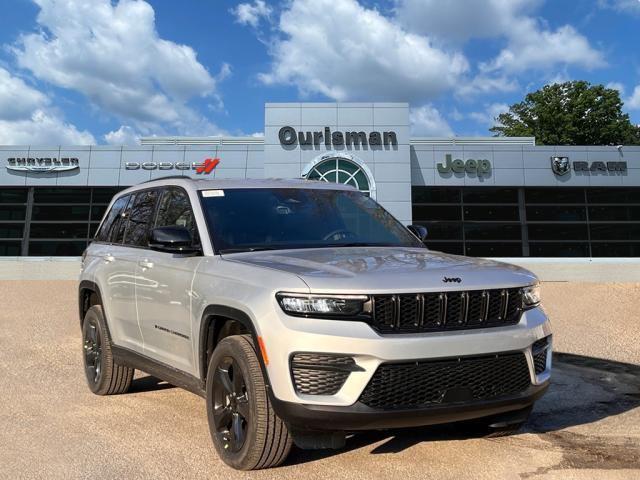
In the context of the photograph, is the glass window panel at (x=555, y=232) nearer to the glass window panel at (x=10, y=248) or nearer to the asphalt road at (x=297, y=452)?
the asphalt road at (x=297, y=452)

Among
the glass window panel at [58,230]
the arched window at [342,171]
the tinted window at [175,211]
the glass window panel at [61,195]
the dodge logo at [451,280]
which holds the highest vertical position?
the arched window at [342,171]

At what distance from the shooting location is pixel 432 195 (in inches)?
1172

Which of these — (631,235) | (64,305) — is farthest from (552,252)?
(64,305)

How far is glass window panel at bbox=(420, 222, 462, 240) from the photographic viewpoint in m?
29.4

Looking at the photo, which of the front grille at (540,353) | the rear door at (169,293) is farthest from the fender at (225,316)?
the front grille at (540,353)

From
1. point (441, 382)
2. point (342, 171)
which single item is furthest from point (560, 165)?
point (441, 382)

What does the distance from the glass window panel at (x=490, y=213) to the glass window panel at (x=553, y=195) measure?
4.11ft

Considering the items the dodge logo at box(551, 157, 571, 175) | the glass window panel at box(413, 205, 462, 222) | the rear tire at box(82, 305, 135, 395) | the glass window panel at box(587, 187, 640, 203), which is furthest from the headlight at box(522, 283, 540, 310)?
the glass window panel at box(587, 187, 640, 203)

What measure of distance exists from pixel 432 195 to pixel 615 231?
9698 millimetres

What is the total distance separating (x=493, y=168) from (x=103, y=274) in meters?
26.9

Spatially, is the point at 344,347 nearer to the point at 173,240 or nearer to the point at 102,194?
the point at 173,240

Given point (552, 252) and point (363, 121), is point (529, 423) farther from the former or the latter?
point (552, 252)

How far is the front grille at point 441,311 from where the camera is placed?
123 inches

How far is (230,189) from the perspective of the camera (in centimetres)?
462
